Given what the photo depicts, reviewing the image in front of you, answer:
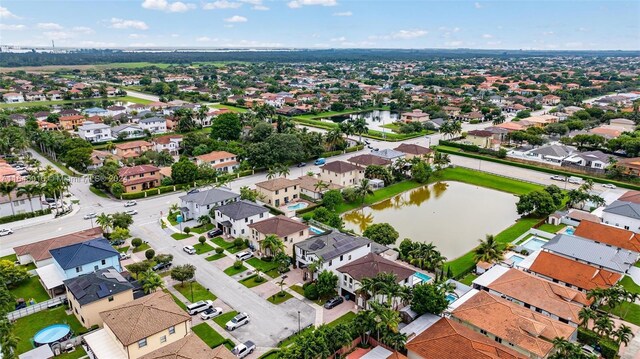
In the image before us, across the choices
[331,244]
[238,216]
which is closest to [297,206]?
[238,216]

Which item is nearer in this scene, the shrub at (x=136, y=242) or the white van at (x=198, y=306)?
the white van at (x=198, y=306)

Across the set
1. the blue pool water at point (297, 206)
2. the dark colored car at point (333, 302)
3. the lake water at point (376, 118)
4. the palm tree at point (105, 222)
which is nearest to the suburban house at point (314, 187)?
the blue pool water at point (297, 206)

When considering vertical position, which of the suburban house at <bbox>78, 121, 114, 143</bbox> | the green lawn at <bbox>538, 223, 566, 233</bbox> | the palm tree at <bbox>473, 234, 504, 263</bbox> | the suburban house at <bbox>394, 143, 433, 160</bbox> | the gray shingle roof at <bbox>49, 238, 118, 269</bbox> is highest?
the suburban house at <bbox>78, 121, 114, 143</bbox>

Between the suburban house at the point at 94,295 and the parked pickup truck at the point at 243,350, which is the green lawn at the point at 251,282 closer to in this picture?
the parked pickup truck at the point at 243,350

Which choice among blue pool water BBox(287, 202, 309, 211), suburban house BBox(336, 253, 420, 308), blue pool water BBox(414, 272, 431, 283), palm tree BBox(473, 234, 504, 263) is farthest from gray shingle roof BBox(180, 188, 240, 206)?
palm tree BBox(473, 234, 504, 263)

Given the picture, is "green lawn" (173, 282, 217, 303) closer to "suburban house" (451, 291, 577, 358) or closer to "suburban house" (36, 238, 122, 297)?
"suburban house" (36, 238, 122, 297)
